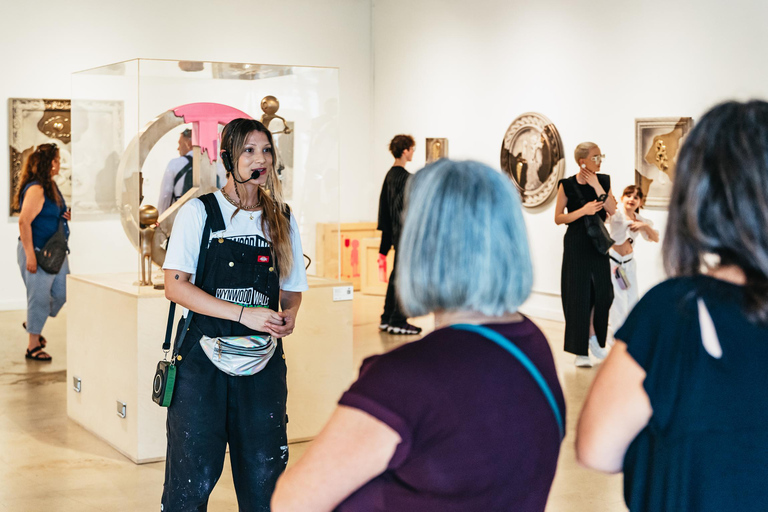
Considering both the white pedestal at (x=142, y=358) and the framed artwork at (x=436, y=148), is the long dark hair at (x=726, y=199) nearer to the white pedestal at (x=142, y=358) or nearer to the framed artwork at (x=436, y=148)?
the white pedestal at (x=142, y=358)

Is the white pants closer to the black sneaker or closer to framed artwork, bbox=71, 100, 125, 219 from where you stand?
the black sneaker

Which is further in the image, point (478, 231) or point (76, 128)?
point (76, 128)

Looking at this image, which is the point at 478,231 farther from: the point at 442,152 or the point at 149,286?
the point at 442,152

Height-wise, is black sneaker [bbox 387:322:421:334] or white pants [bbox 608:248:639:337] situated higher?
white pants [bbox 608:248:639:337]

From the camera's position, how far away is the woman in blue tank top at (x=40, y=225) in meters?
6.79

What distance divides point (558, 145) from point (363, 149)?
166 inches

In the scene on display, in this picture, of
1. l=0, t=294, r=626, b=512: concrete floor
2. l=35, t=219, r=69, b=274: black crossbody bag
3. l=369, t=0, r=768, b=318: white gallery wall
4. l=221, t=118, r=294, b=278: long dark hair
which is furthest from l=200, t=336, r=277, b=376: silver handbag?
l=35, t=219, r=69, b=274: black crossbody bag

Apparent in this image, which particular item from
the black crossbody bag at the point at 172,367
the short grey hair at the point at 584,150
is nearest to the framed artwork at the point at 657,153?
the short grey hair at the point at 584,150

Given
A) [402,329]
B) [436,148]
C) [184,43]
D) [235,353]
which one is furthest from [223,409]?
[184,43]

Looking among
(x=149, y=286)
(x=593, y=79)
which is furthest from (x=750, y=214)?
(x=593, y=79)

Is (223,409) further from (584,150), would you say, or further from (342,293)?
(584,150)

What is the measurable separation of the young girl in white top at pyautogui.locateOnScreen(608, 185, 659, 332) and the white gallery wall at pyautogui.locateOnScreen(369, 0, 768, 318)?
308 mm

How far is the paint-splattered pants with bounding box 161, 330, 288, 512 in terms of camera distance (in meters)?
2.81

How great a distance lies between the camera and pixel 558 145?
383 inches
